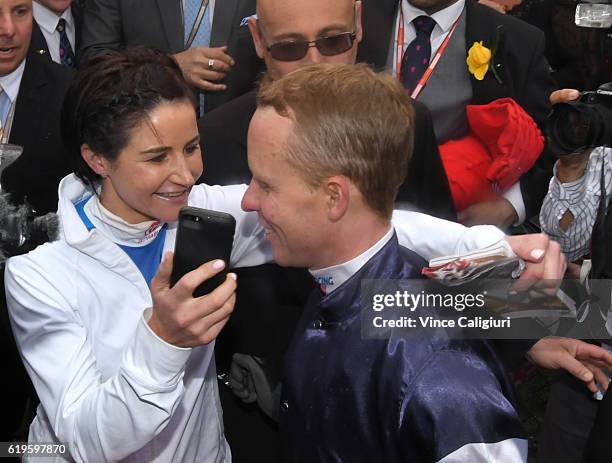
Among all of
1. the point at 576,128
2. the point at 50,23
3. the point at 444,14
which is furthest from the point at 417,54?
the point at 50,23

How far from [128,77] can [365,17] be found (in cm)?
152

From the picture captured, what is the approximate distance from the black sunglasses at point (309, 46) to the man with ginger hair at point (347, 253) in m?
0.93

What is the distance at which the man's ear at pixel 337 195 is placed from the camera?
179 centimetres

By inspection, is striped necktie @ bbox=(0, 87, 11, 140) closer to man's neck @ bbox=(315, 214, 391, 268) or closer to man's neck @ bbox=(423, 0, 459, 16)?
man's neck @ bbox=(423, 0, 459, 16)

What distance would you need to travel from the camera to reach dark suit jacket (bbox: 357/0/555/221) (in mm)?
3371

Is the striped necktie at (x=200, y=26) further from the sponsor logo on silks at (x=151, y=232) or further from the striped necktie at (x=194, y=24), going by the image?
the sponsor logo on silks at (x=151, y=232)

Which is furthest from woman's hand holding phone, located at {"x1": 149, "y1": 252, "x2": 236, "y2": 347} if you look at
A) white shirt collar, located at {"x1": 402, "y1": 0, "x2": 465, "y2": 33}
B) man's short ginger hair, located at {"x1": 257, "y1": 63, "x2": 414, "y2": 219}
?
white shirt collar, located at {"x1": 402, "y1": 0, "x2": 465, "y2": 33}

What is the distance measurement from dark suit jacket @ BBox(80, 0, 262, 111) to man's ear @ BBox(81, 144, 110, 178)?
158cm

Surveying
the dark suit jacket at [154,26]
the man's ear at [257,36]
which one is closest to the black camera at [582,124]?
the man's ear at [257,36]

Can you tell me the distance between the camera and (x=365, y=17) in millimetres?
3436

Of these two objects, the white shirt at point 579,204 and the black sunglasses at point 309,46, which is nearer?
the white shirt at point 579,204

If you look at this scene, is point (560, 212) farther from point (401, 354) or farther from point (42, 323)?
point (42, 323)

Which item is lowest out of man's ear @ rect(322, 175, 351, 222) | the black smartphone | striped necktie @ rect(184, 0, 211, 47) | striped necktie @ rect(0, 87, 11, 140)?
striped necktie @ rect(0, 87, 11, 140)

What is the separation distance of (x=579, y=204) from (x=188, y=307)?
150 cm
